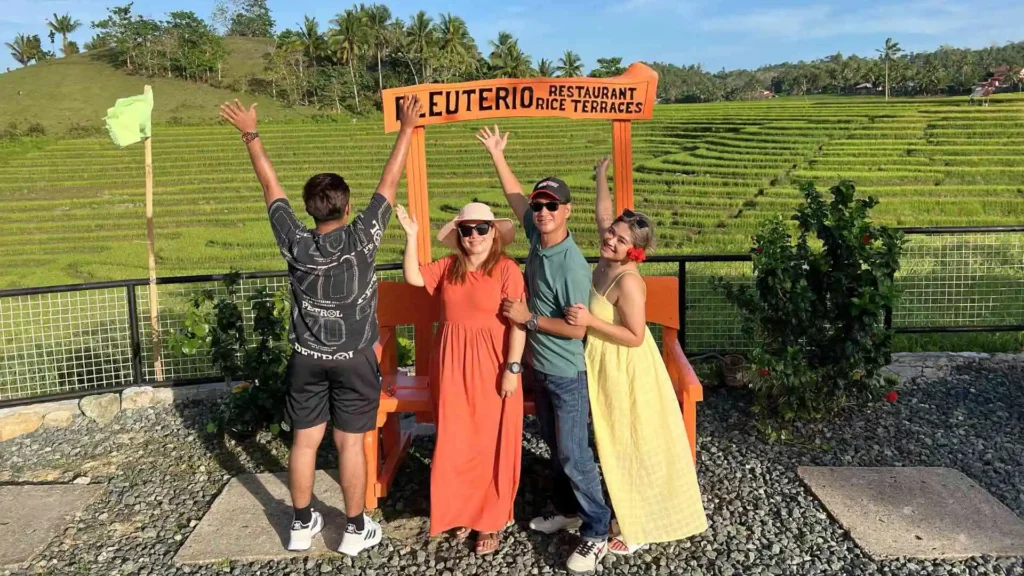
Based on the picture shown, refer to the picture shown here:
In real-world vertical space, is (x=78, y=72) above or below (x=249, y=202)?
above

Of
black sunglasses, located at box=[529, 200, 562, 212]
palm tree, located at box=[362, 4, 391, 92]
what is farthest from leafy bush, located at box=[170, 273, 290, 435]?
palm tree, located at box=[362, 4, 391, 92]

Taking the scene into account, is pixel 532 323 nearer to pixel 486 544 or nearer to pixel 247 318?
pixel 486 544

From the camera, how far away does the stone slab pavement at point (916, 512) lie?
2.99 m

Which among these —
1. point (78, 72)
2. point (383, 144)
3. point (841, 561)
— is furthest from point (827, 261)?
point (78, 72)

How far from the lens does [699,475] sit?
148 inches

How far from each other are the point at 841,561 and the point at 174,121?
3779cm

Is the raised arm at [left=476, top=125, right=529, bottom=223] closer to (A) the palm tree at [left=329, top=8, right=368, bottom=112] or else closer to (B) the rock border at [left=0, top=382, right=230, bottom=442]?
(B) the rock border at [left=0, top=382, right=230, bottom=442]

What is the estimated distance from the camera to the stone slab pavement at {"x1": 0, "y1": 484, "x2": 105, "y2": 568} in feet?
10.6

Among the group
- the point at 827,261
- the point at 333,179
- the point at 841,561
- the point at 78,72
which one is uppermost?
the point at 78,72

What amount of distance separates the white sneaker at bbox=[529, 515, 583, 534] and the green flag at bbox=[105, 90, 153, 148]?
12.2ft

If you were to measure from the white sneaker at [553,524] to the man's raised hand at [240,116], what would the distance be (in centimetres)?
194

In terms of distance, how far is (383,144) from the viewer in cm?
2931

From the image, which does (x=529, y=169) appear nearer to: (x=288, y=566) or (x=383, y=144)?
(x=383, y=144)

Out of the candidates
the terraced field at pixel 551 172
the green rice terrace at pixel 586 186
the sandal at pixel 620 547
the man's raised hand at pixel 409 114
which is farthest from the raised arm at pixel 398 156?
the terraced field at pixel 551 172
